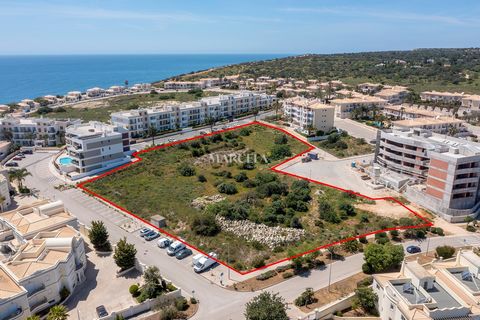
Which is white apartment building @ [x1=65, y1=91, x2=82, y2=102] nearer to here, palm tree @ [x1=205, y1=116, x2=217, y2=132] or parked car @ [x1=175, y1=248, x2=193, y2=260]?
palm tree @ [x1=205, y1=116, x2=217, y2=132]

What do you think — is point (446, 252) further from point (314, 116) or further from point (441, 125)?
point (314, 116)

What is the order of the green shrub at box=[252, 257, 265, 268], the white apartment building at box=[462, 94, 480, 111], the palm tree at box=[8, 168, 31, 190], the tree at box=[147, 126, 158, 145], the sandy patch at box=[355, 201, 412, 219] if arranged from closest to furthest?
the green shrub at box=[252, 257, 265, 268]
the sandy patch at box=[355, 201, 412, 219]
the palm tree at box=[8, 168, 31, 190]
the tree at box=[147, 126, 158, 145]
the white apartment building at box=[462, 94, 480, 111]

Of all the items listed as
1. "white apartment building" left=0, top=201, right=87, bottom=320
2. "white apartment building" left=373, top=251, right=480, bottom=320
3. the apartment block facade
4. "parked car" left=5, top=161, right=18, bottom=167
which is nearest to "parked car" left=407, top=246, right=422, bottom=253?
"white apartment building" left=373, top=251, right=480, bottom=320

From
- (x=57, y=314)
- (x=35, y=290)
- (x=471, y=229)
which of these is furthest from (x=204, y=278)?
(x=471, y=229)

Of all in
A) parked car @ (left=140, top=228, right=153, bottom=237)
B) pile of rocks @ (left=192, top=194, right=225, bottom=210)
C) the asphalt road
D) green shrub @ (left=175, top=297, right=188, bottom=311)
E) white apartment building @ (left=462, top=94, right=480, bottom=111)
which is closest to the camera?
green shrub @ (left=175, top=297, right=188, bottom=311)

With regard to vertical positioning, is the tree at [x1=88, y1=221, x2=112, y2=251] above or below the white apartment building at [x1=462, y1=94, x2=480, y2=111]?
below

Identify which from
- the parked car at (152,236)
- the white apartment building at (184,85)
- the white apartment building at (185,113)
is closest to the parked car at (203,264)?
the parked car at (152,236)

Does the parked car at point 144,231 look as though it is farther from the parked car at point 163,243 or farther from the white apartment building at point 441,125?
the white apartment building at point 441,125
